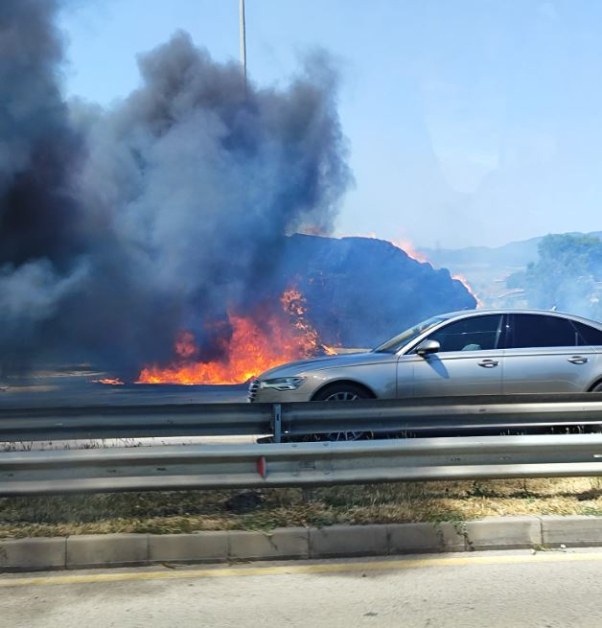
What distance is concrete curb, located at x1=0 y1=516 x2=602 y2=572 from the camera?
4.13 meters

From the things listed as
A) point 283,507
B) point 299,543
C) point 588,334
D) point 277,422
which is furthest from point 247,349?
point 299,543

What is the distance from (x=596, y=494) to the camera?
16.5 feet

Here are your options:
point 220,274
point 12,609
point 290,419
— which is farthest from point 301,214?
point 12,609

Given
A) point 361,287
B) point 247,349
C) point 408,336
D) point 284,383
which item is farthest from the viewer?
point 361,287

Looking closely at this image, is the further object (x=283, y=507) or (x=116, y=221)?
(x=116, y=221)

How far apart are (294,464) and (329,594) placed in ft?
3.64

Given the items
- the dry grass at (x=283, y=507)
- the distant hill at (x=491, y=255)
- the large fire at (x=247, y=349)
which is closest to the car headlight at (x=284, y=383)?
the dry grass at (x=283, y=507)

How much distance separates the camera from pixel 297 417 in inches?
211

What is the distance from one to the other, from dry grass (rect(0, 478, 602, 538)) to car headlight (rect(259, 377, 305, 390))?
1945 mm

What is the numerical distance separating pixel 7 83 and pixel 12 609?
17.3 m

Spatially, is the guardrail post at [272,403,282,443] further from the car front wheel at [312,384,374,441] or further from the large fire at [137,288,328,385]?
the large fire at [137,288,328,385]

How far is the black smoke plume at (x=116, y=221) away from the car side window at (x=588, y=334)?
1262cm

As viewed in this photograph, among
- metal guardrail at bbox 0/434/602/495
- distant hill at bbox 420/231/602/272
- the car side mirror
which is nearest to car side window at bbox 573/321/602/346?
the car side mirror

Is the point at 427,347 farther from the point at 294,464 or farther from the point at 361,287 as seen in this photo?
the point at 361,287
